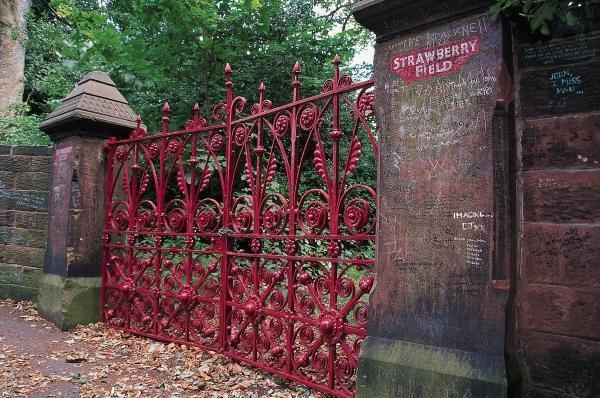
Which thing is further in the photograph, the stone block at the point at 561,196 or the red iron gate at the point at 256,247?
the red iron gate at the point at 256,247

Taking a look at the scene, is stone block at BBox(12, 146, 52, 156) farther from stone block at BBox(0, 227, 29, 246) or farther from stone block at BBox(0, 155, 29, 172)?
stone block at BBox(0, 227, 29, 246)

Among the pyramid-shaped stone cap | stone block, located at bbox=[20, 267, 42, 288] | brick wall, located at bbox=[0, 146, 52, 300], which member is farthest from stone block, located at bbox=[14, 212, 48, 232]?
the pyramid-shaped stone cap

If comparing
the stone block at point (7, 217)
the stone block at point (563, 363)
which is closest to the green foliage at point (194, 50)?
the stone block at point (7, 217)

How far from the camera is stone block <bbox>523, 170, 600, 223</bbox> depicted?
7.06 feet

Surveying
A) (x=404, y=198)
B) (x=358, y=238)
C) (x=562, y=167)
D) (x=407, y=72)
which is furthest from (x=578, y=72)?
(x=358, y=238)

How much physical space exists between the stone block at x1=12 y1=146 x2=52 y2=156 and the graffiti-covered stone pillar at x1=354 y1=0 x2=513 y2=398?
15.0 ft

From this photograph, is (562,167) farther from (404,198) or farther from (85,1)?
(85,1)

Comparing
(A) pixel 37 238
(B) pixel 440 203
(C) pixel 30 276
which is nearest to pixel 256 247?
(B) pixel 440 203

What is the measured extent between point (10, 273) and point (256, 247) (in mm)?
3887

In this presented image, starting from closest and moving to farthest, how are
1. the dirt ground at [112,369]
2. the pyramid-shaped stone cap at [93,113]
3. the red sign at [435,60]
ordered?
the red sign at [435,60] < the dirt ground at [112,369] < the pyramid-shaped stone cap at [93,113]

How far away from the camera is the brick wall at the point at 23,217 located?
564 centimetres

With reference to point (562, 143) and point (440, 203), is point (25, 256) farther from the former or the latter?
point (562, 143)

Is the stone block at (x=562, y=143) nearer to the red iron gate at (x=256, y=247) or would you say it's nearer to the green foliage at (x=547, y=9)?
the green foliage at (x=547, y=9)

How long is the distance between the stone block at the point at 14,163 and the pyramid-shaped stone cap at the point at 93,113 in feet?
2.18
